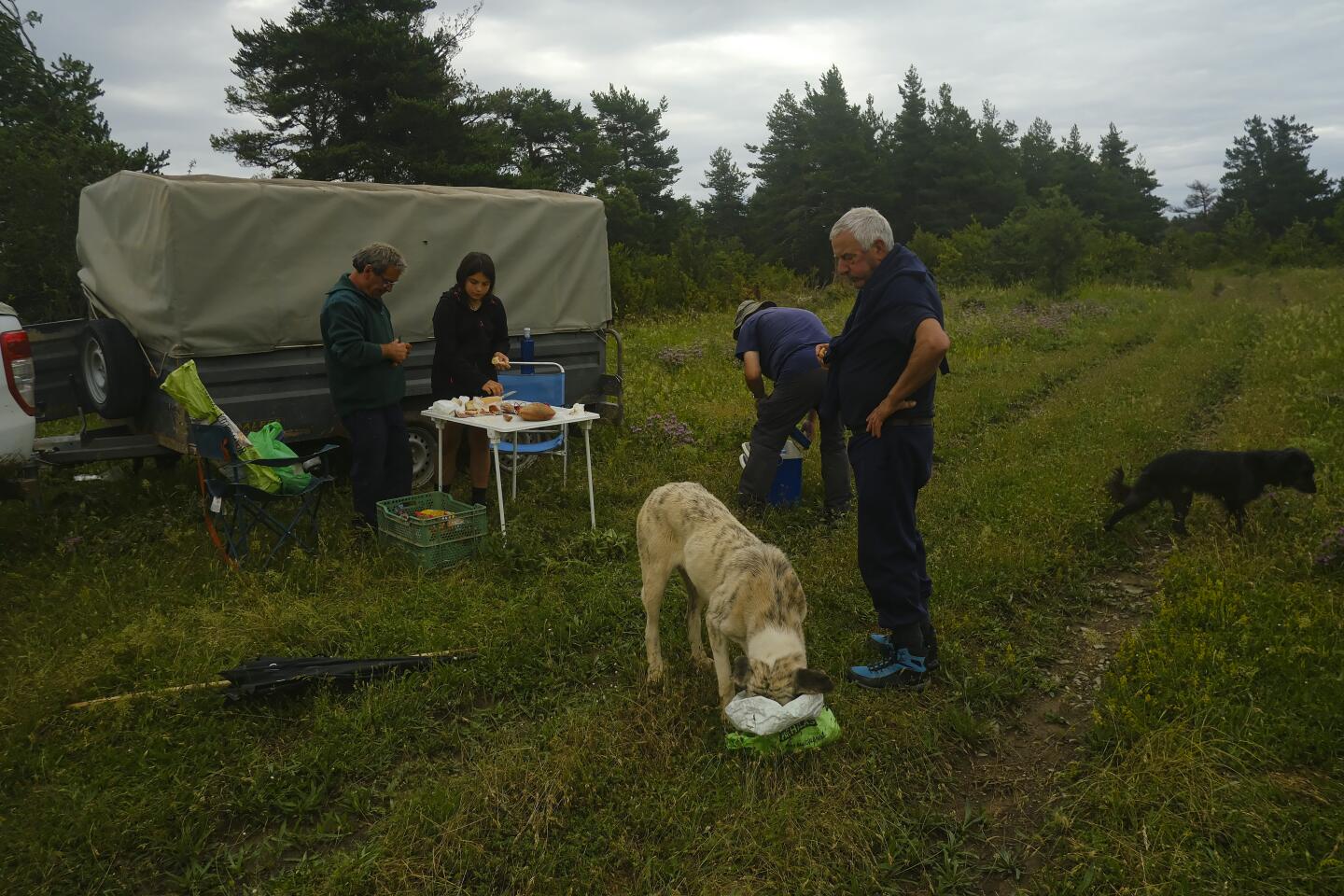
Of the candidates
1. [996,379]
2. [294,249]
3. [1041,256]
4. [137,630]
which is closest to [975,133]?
[1041,256]

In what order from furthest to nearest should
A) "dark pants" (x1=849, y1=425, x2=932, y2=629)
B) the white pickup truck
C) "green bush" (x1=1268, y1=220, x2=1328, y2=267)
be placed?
1. "green bush" (x1=1268, y1=220, x2=1328, y2=267)
2. the white pickup truck
3. "dark pants" (x1=849, y1=425, x2=932, y2=629)

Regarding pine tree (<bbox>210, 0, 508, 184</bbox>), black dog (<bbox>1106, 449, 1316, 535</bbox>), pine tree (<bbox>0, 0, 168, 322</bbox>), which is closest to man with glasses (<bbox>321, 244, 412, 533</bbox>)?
black dog (<bbox>1106, 449, 1316, 535</bbox>)

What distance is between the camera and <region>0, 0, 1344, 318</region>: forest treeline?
918 inches

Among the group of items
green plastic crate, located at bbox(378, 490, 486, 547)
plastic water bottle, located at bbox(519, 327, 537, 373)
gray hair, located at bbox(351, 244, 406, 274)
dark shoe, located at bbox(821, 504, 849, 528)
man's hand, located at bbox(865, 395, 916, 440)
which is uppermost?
gray hair, located at bbox(351, 244, 406, 274)

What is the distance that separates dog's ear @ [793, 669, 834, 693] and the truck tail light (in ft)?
18.2

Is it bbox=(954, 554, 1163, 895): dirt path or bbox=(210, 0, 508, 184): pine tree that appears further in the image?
bbox=(210, 0, 508, 184): pine tree

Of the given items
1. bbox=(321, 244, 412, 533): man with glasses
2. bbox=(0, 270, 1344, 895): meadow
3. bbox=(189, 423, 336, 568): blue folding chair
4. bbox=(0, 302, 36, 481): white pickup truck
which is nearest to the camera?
bbox=(0, 270, 1344, 895): meadow

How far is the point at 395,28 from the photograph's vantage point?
24.1 meters

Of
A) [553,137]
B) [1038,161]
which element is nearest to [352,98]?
[553,137]

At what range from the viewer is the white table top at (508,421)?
5.95 metres

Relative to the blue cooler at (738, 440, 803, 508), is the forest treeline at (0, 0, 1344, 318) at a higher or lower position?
higher

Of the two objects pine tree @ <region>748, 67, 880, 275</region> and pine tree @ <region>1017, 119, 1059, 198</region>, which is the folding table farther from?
pine tree @ <region>1017, 119, 1059, 198</region>

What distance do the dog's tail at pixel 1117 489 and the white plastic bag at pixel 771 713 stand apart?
13.1 feet

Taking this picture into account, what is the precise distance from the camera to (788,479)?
6.99 m
